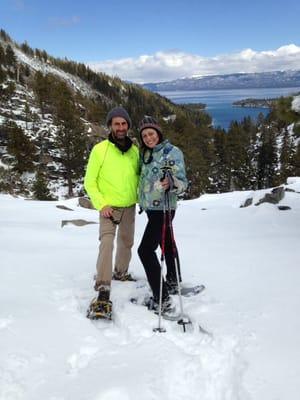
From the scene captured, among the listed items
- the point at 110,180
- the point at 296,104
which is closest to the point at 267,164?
the point at 296,104

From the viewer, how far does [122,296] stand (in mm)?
4938

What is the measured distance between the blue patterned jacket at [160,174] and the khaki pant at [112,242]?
52 centimetres

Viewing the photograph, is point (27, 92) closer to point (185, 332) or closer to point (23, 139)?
point (23, 139)

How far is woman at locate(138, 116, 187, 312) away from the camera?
4.33m

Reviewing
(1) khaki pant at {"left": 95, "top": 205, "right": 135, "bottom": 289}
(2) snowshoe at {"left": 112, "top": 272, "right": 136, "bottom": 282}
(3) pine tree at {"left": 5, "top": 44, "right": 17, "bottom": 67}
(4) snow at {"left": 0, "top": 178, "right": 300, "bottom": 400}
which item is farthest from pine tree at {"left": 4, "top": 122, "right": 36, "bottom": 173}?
(3) pine tree at {"left": 5, "top": 44, "right": 17, "bottom": 67}

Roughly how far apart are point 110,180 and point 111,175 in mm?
65

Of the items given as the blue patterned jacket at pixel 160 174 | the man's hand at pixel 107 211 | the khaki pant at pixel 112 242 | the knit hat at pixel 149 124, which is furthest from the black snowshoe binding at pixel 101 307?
the knit hat at pixel 149 124

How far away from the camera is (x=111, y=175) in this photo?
4.61 m

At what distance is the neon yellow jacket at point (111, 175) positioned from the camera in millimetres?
4574

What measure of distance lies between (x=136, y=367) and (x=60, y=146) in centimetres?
4049

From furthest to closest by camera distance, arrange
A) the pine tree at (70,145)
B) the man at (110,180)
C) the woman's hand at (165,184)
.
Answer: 1. the pine tree at (70,145)
2. the man at (110,180)
3. the woman's hand at (165,184)

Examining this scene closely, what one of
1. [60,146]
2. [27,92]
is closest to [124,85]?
[27,92]

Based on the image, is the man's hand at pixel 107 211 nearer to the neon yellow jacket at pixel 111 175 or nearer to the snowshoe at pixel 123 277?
the neon yellow jacket at pixel 111 175

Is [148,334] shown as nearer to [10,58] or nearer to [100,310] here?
[100,310]
